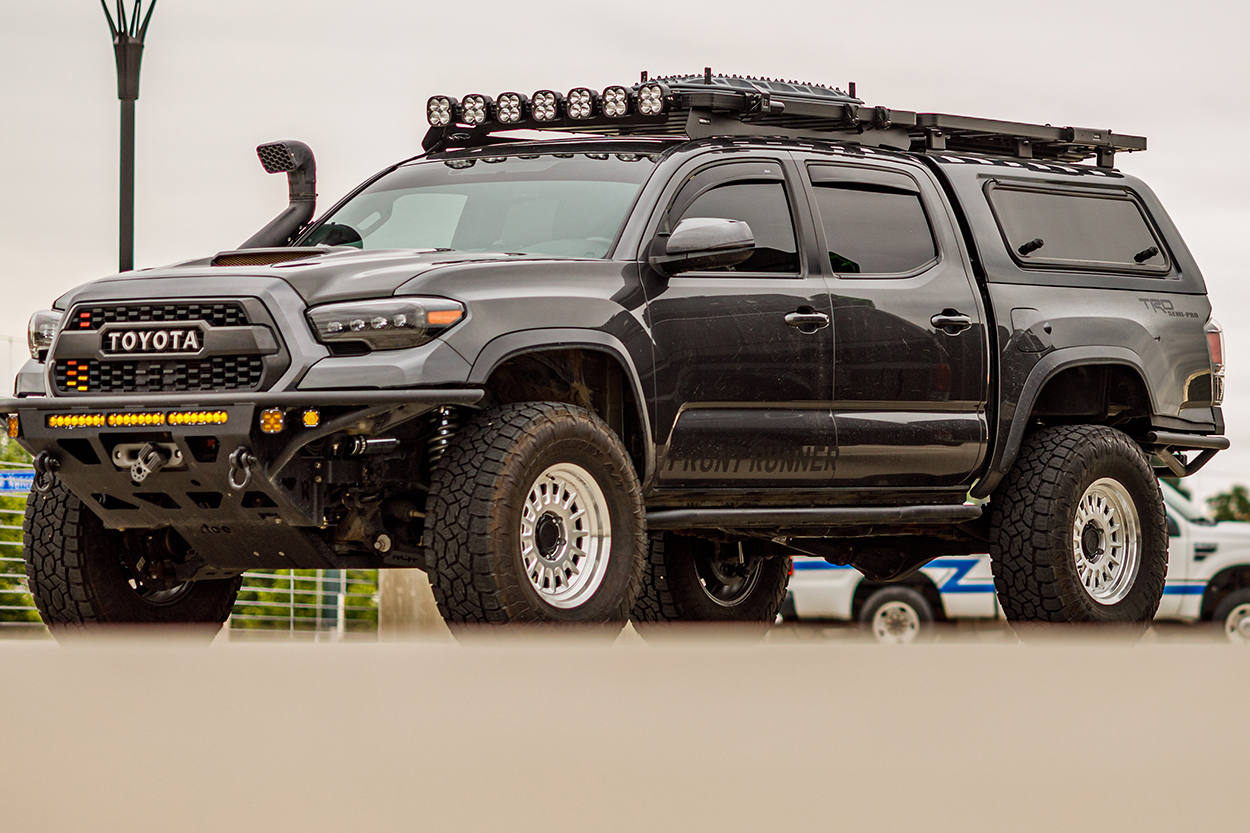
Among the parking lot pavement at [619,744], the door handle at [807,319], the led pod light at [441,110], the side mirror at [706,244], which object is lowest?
the parking lot pavement at [619,744]

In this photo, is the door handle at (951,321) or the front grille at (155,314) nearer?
the front grille at (155,314)

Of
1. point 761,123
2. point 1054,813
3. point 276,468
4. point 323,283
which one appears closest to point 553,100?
point 761,123

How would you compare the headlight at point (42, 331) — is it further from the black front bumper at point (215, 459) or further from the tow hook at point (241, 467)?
the tow hook at point (241, 467)

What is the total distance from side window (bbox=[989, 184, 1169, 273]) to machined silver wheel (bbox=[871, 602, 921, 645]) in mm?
11845

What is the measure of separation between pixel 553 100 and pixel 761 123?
968 millimetres

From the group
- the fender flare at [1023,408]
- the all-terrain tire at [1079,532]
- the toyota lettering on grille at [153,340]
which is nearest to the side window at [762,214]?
the fender flare at [1023,408]

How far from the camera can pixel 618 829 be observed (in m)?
3.02

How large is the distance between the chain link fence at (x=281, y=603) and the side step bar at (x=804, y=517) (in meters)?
13.1

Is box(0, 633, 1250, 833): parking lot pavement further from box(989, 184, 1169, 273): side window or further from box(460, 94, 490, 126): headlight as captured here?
box(989, 184, 1169, 273): side window

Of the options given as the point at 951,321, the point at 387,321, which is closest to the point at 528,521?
the point at 387,321

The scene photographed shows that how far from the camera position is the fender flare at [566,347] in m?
6.59

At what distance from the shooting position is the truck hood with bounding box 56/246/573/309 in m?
6.63

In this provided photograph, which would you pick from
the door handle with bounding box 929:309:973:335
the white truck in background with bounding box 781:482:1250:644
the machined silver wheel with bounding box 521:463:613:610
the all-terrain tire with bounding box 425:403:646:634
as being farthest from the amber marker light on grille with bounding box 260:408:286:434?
the white truck in background with bounding box 781:482:1250:644

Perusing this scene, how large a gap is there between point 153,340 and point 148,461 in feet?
1.55
